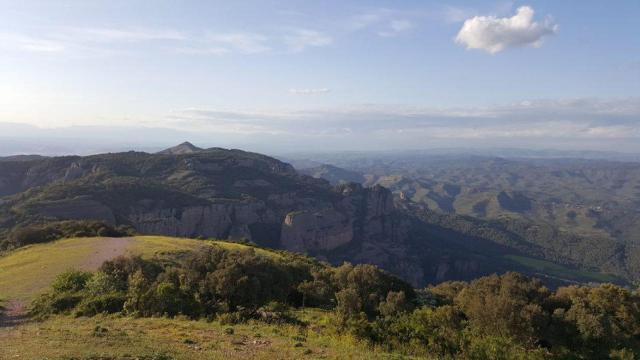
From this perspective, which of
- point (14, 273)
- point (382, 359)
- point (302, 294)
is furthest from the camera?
point (14, 273)

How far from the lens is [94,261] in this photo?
41.2 meters

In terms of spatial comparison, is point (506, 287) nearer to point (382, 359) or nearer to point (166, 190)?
point (382, 359)

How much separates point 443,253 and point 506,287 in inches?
6782

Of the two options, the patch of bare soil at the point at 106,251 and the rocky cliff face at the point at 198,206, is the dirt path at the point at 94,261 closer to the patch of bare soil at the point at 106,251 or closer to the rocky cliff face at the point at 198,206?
the patch of bare soil at the point at 106,251

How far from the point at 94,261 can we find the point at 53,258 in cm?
480

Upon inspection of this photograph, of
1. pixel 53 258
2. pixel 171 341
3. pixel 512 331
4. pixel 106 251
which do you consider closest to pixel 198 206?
pixel 106 251

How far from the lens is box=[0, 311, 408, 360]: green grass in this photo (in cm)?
1838

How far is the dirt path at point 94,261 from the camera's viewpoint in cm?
2759

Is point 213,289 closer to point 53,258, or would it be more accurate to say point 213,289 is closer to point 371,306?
point 371,306

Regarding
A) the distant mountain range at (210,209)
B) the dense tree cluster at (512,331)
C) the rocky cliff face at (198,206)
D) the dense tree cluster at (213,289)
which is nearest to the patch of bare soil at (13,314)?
the dense tree cluster at (213,289)

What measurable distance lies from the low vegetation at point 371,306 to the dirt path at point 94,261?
1.17 metres

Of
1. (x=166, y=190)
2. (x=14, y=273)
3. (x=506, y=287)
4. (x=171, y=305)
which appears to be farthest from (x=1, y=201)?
(x=506, y=287)

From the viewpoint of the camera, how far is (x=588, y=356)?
22.8 meters

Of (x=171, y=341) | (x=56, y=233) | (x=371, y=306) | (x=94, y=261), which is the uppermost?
(x=171, y=341)
